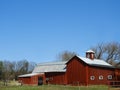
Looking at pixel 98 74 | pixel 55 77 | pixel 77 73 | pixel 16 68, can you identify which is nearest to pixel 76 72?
pixel 77 73

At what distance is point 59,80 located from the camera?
6512 cm

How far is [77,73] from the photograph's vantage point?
6041 centimetres

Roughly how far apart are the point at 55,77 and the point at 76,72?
24.7ft

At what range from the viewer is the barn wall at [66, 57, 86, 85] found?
196 ft

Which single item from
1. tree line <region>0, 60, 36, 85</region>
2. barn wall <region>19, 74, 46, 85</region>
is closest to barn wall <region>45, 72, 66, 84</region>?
barn wall <region>19, 74, 46, 85</region>

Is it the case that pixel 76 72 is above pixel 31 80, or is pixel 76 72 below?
above

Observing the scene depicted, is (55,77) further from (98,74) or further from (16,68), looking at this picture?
(16,68)

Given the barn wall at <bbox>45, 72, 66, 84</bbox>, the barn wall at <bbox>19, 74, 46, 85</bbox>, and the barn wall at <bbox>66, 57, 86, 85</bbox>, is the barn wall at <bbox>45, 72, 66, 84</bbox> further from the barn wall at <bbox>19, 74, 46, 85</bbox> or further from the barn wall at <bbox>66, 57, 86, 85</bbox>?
the barn wall at <bbox>66, 57, 86, 85</bbox>

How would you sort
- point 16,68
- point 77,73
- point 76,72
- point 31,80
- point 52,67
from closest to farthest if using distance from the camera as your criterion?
point 77,73 → point 76,72 → point 31,80 → point 52,67 → point 16,68

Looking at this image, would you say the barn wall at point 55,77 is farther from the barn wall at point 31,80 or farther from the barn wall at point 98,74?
the barn wall at point 98,74

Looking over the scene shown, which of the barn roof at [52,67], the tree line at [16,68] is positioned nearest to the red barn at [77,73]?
the barn roof at [52,67]

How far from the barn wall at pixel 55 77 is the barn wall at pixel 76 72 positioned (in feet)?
6.74

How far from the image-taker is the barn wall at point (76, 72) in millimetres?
59719

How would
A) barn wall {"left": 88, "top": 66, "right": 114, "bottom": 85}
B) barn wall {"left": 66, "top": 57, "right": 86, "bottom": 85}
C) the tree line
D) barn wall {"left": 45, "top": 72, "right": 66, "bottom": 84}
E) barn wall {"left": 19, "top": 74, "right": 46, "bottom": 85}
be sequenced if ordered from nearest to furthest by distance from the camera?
barn wall {"left": 66, "top": 57, "right": 86, "bottom": 85} < barn wall {"left": 88, "top": 66, "right": 114, "bottom": 85} < barn wall {"left": 45, "top": 72, "right": 66, "bottom": 84} < barn wall {"left": 19, "top": 74, "right": 46, "bottom": 85} < the tree line
